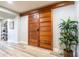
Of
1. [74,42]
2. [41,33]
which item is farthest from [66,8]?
[41,33]

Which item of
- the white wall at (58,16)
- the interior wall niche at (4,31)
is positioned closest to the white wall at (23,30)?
the interior wall niche at (4,31)

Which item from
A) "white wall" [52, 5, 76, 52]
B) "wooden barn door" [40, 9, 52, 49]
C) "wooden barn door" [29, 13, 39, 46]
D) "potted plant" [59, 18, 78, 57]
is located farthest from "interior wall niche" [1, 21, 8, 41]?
"potted plant" [59, 18, 78, 57]

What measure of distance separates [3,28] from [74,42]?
8168mm

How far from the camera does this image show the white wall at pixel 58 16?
196 inches

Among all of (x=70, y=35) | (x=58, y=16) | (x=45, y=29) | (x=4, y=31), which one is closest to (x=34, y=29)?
(x=45, y=29)

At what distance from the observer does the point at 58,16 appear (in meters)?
5.61

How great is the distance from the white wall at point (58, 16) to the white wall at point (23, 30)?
2.77m

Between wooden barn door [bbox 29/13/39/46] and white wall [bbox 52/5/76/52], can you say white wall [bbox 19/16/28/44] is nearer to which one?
wooden barn door [bbox 29/13/39/46]

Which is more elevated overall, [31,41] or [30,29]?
[30,29]

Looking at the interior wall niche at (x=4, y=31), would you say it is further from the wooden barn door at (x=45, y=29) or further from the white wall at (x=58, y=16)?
the white wall at (x=58, y=16)

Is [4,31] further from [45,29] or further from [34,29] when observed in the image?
[45,29]

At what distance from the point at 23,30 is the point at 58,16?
138 inches

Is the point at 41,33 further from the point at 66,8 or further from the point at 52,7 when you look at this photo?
the point at 66,8

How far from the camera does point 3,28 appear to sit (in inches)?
450
